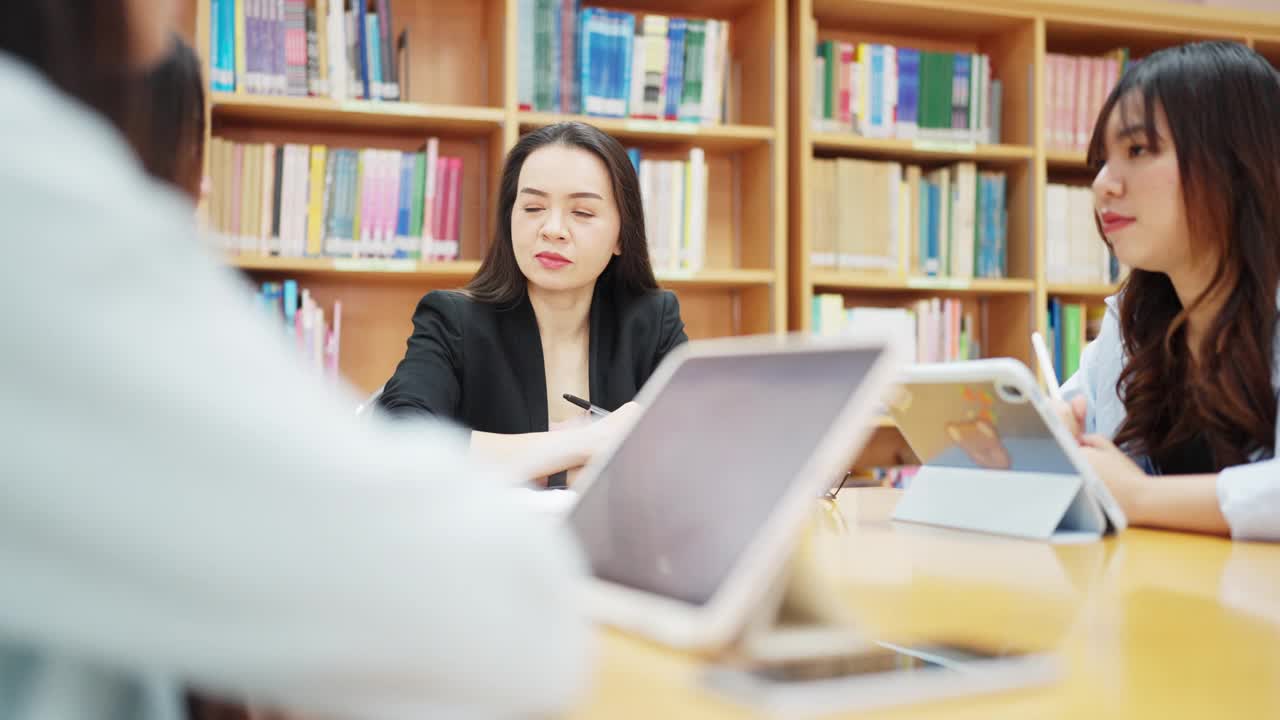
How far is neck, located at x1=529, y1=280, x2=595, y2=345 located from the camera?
7.23ft

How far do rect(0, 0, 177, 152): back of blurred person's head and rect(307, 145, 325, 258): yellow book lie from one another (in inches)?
92.3

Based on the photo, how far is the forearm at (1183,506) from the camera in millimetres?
1140

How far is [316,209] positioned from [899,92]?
1816 mm

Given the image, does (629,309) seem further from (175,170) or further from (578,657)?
(578,657)

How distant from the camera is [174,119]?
1.87 feet

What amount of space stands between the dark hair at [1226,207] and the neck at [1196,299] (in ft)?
0.04

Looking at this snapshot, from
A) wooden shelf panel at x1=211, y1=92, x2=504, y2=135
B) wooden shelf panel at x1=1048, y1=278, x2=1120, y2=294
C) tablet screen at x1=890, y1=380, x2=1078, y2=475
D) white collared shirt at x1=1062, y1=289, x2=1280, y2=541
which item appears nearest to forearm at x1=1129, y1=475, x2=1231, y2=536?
white collared shirt at x1=1062, y1=289, x2=1280, y2=541

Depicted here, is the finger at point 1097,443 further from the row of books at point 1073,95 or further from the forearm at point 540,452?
the row of books at point 1073,95

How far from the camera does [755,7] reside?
3.21 metres

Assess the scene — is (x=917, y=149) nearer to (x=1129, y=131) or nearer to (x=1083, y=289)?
(x=1083, y=289)

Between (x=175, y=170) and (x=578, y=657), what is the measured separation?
14.4 inches

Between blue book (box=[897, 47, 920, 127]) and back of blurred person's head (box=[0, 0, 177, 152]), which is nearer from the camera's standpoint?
back of blurred person's head (box=[0, 0, 177, 152])

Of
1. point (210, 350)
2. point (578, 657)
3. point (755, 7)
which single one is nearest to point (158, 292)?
point (210, 350)

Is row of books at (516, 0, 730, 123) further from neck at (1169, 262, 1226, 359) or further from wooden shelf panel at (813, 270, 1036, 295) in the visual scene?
neck at (1169, 262, 1226, 359)
